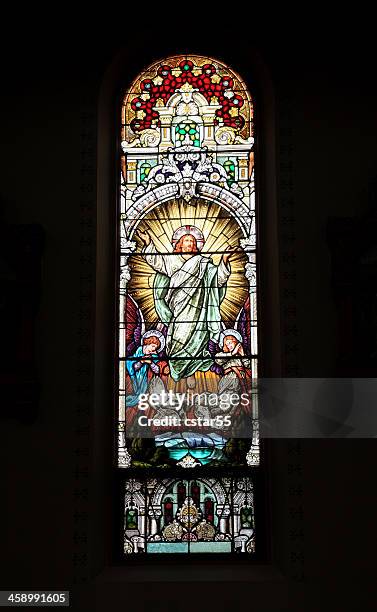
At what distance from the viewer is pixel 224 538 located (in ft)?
20.5

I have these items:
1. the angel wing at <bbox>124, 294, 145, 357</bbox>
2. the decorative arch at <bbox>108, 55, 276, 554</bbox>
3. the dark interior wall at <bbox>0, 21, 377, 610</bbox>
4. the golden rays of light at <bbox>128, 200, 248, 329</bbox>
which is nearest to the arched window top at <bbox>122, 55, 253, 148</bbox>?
the decorative arch at <bbox>108, 55, 276, 554</bbox>

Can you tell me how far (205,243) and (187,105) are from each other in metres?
1.15

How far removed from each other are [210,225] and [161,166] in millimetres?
617

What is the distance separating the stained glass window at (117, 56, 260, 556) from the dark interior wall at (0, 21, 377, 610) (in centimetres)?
30

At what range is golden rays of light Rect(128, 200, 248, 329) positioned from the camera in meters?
6.69

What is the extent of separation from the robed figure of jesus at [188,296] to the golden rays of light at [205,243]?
4 centimetres

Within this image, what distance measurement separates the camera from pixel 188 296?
670cm
